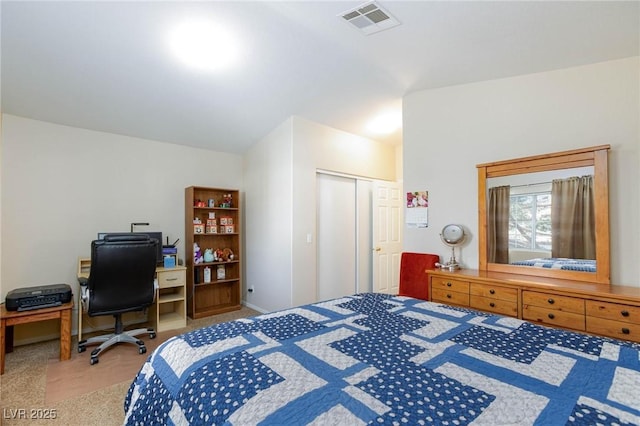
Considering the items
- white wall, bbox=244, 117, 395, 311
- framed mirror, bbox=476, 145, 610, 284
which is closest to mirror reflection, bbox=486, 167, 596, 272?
framed mirror, bbox=476, 145, 610, 284

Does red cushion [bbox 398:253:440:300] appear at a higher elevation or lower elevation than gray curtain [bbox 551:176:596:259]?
lower

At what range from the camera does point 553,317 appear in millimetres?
2250

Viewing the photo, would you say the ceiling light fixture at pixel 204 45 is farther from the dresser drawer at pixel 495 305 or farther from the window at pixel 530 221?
the dresser drawer at pixel 495 305

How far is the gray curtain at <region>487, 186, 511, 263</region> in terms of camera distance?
288 cm

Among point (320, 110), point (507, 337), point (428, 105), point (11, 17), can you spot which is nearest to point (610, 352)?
point (507, 337)

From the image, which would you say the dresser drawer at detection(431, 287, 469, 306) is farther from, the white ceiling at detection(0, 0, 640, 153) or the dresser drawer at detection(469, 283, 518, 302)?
the white ceiling at detection(0, 0, 640, 153)

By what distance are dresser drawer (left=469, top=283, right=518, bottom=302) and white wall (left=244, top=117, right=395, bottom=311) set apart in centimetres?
194

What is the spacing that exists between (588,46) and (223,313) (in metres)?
4.66

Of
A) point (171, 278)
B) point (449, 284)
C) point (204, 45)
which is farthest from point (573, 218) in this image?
point (171, 278)

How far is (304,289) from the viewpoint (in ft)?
12.7

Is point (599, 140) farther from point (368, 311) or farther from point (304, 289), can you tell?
point (304, 289)

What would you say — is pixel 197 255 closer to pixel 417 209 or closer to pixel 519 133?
pixel 417 209

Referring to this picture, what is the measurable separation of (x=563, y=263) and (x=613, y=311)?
57 centimetres

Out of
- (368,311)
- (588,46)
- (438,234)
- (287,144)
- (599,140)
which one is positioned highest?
(588,46)
